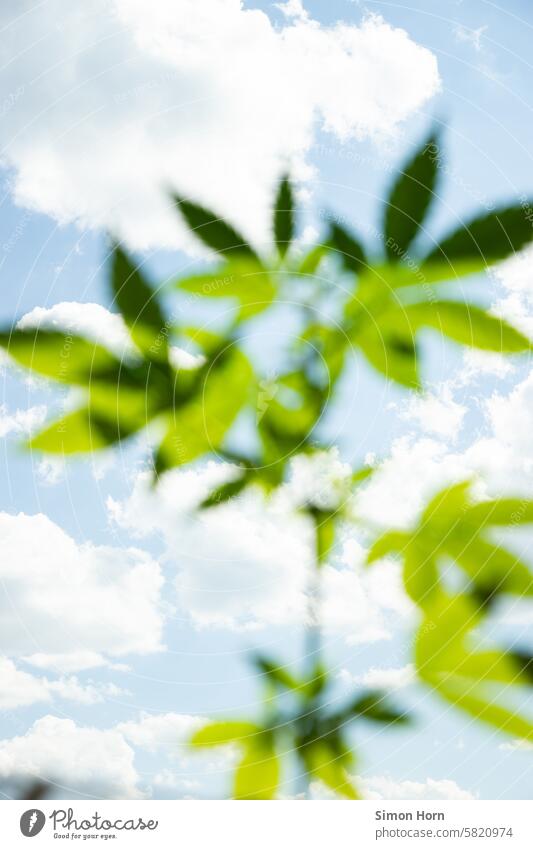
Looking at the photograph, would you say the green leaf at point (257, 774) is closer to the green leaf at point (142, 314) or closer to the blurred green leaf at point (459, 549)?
the blurred green leaf at point (459, 549)

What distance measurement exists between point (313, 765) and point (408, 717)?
68 millimetres

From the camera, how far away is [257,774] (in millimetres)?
404

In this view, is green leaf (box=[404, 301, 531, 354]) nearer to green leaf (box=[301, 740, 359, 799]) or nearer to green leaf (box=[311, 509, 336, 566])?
green leaf (box=[311, 509, 336, 566])

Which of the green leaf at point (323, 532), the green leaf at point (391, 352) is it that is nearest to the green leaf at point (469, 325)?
the green leaf at point (391, 352)

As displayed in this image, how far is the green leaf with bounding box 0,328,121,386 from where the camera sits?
387 millimetres

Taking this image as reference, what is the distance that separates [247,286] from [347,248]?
7 cm

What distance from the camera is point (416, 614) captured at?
1.30ft

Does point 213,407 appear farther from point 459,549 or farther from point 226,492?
point 459,549

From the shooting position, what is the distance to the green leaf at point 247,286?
0.41 meters
